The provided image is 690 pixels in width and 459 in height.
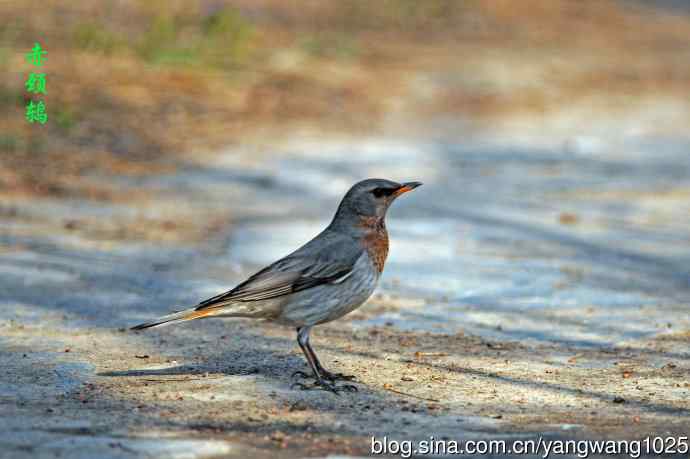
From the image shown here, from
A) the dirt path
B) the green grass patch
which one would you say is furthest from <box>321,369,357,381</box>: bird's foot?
the green grass patch

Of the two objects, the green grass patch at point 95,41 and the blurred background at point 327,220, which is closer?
the blurred background at point 327,220

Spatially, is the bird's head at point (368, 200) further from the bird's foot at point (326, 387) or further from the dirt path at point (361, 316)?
the bird's foot at point (326, 387)

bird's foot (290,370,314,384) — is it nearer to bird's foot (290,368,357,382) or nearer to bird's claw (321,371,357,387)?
bird's foot (290,368,357,382)

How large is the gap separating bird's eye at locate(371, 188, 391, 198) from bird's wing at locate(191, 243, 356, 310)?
0.49 m

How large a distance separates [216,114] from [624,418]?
36.6 ft

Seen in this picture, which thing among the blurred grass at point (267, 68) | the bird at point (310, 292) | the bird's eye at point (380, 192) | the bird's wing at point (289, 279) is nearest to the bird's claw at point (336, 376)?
the bird at point (310, 292)

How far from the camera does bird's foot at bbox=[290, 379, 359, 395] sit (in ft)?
19.5

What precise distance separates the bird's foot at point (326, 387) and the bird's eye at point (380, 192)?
114 centimetres

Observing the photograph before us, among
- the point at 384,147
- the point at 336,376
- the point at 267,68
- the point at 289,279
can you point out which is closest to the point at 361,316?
the point at 289,279

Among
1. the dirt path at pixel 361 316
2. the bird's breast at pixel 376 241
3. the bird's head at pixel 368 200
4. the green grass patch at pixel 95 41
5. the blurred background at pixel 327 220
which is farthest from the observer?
the green grass patch at pixel 95 41

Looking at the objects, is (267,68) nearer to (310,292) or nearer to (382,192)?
(382,192)

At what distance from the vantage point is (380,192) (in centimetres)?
670

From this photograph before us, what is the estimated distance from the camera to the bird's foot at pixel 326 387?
19.5ft

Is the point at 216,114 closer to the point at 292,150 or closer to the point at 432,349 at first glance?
the point at 292,150
